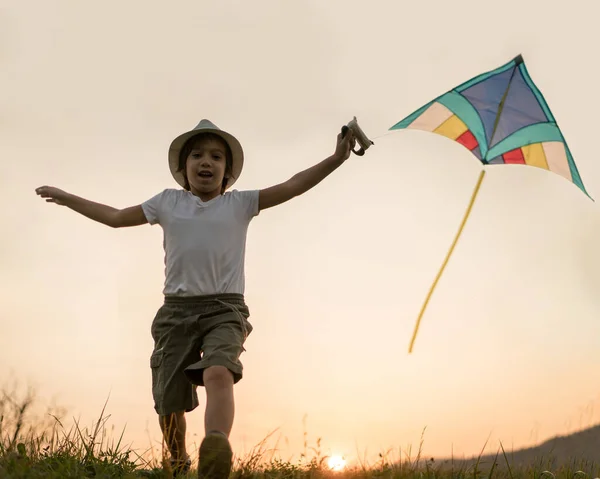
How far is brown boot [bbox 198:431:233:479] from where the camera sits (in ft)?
11.3

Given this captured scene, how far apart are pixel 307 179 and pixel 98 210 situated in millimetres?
1458

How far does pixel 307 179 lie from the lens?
14.8ft

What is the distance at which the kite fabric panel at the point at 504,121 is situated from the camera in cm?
502

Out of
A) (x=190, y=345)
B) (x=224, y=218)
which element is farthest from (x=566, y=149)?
(x=190, y=345)

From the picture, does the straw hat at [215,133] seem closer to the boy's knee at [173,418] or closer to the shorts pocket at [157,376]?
the shorts pocket at [157,376]

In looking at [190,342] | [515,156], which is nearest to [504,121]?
[515,156]

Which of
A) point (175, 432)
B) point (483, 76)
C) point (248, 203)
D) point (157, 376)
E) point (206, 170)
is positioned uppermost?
point (483, 76)

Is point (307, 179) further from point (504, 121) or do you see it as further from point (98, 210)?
point (504, 121)

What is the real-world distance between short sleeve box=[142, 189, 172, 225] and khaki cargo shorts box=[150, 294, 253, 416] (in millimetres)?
542

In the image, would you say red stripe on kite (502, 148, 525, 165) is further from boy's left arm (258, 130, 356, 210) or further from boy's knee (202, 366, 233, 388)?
boy's knee (202, 366, 233, 388)

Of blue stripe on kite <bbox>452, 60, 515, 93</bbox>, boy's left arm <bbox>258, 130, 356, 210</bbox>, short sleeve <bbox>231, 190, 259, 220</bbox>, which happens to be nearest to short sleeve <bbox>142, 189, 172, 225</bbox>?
short sleeve <bbox>231, 190, 259, 220</bbox>

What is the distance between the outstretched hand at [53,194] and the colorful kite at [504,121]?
2347mm

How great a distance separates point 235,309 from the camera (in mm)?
4285

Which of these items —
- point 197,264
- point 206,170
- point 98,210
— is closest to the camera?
point 197,264
